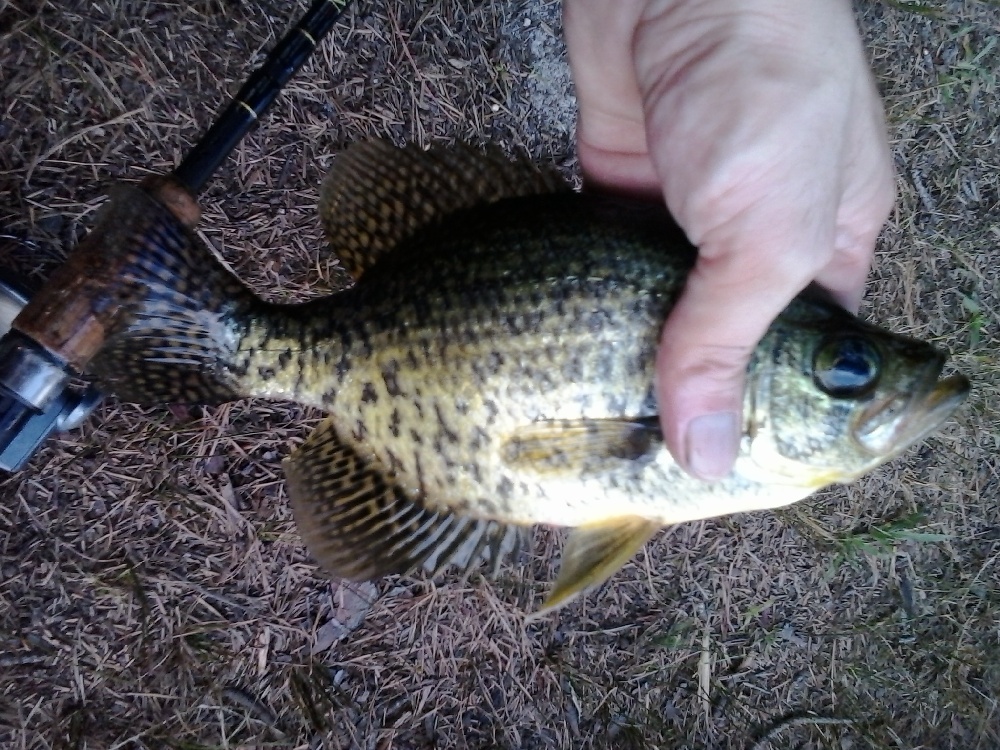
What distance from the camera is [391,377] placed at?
159cm

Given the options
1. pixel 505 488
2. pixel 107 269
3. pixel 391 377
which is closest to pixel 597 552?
pixel 505 488

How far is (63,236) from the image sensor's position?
220cm

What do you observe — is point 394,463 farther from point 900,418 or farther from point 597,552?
point 900,418

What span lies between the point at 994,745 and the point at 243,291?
10.9 ft

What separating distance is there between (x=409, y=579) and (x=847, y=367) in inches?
62.2

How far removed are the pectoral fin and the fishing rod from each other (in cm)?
112

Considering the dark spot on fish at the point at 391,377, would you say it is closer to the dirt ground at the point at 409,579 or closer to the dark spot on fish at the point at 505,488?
the dark spot on fish at the point at 505,488

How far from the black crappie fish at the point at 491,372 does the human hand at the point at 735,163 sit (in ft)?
0.33

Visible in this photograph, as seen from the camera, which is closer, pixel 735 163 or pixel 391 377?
Result: pixel 735 163

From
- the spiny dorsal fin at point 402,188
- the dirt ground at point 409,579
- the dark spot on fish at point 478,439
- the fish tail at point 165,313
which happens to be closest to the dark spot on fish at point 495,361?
the dark spot on fish at point 478,439

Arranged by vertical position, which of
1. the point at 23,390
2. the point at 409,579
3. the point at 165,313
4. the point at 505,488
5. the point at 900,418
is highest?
the point at 23,390

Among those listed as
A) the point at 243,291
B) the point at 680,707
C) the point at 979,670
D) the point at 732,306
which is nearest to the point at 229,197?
the point at 243,291

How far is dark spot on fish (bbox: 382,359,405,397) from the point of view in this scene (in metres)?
1.59

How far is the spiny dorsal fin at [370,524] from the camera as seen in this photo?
171 centimetres
